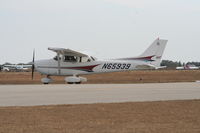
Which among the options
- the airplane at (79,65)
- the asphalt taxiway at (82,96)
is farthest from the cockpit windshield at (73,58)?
the asphalt taxiway at (82,96)

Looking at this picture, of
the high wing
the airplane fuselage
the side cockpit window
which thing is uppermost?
the high wing

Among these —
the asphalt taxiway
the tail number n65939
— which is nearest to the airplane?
the tail number n65939

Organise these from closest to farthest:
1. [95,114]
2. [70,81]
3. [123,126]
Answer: [123,126]
[95,114]
[70,81]

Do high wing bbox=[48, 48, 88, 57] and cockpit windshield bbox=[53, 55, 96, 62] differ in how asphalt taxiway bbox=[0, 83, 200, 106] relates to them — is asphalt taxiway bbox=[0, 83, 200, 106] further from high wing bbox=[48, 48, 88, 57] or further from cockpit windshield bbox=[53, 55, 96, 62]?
cockpit windshield bbox=[53, 55, 96, 62]

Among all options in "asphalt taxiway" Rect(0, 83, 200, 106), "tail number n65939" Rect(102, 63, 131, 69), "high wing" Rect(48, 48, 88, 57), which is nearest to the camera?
"asphalt taxiway" Rect(0, 83, 200, 106)

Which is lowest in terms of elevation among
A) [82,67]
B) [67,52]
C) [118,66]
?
[82,67]

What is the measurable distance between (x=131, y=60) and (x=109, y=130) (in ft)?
88.0

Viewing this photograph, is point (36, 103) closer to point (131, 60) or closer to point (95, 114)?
point (95, 114)

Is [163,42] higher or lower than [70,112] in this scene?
higher

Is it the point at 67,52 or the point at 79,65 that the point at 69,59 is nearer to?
the point at 67,52

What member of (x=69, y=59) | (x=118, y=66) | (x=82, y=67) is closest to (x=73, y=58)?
(x=69, y=59)

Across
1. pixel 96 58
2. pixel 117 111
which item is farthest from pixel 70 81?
pixel 117 111

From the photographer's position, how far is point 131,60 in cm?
3572

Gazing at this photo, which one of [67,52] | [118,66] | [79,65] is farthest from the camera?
[79,65]
